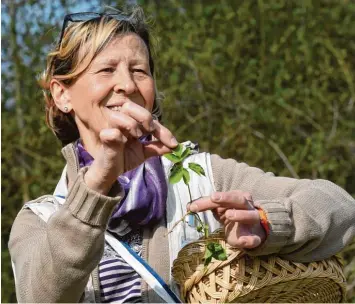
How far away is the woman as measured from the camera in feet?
6.07

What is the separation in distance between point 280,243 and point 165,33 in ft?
11.5

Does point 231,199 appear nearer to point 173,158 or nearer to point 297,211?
point 173,158

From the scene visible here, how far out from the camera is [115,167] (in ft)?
5.92

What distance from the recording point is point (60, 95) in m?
2.49

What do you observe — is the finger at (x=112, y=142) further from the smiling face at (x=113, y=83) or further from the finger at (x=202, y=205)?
the smiling face at (x=113, y=83)

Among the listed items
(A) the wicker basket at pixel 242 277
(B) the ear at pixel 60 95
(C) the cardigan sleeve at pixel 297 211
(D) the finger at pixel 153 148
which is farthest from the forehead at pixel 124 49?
(A) the wicker basket at pixel 242 277

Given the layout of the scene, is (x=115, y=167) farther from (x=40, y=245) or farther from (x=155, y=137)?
(x=40, y=245)

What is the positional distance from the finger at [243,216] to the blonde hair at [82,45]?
0.63m

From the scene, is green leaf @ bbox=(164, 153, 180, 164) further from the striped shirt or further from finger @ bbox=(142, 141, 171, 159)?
the striped shirt

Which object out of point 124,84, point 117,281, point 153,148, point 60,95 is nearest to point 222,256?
point 153,148

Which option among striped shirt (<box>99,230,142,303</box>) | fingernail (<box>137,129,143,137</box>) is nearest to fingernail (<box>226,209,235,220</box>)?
fingernail (<box>137,129,143,137</box>)

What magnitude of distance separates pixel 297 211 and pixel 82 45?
0.67 metres

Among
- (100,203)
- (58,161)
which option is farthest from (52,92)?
Answer: (58,161)

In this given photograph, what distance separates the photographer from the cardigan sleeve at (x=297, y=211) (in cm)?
199
